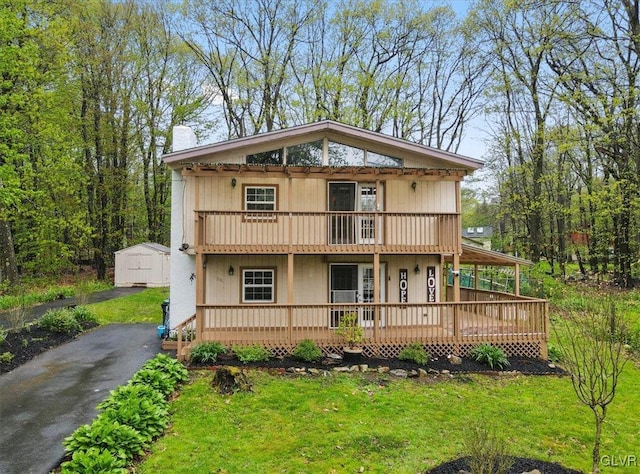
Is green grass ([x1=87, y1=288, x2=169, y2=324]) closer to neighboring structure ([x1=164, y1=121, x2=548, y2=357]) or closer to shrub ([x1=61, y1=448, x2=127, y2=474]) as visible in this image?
neighboring structure ([x1=164, y1=121, x2=548, y2=357])

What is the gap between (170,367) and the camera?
361 inches

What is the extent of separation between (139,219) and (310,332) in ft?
89.4

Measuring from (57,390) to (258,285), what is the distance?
6044mm

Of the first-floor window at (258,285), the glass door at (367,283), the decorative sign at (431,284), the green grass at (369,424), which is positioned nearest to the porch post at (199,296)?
the green grass at (369,424)

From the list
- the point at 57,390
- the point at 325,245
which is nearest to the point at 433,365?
the point at 325,245

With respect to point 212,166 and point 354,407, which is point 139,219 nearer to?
point 212,166

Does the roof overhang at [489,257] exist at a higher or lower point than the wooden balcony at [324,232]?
lower

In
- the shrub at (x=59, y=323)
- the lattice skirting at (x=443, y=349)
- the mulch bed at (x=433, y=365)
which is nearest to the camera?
the mulch bed at (x=433, y=365)

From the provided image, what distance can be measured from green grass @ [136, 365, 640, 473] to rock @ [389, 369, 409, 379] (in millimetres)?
344

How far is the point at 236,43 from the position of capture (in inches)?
1106

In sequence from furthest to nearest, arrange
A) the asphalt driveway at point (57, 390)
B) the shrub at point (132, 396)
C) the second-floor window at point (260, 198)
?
the second-floor window at point (260, 198) → the shrub at point (132, 396) → the asphalt driveway at point (57, 390)

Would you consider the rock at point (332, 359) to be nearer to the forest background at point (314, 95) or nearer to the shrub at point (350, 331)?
the shrub at point (350, 331)

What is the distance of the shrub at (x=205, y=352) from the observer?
33.2 feet

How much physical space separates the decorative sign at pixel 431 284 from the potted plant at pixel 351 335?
3.45 m
